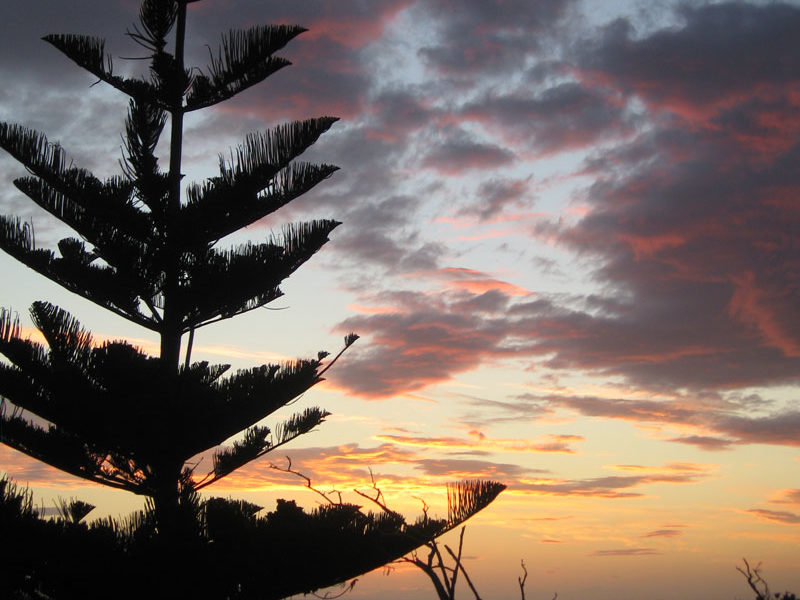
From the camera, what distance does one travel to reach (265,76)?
8367 millimetres

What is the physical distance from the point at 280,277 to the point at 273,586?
2955mm

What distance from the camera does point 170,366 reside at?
7.26 meters

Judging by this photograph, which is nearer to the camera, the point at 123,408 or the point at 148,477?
the point at 123,408

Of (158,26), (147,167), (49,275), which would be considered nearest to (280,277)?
(147,167)

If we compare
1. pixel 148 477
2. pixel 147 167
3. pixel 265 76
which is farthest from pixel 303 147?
pixel 148 477

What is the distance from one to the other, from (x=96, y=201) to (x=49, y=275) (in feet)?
2.89

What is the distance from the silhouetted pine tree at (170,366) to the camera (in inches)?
269

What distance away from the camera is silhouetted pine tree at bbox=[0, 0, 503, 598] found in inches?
269

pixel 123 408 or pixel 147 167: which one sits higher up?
pixel 147 167

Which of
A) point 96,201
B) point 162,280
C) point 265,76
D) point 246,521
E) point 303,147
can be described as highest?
point 265,76


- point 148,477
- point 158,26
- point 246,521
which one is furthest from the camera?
point 158,26

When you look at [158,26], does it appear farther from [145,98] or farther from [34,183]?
[34,183]

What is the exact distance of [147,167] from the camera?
786 centimetres

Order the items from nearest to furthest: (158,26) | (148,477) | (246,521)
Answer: (246,521) < (148,477) < (158,26)
